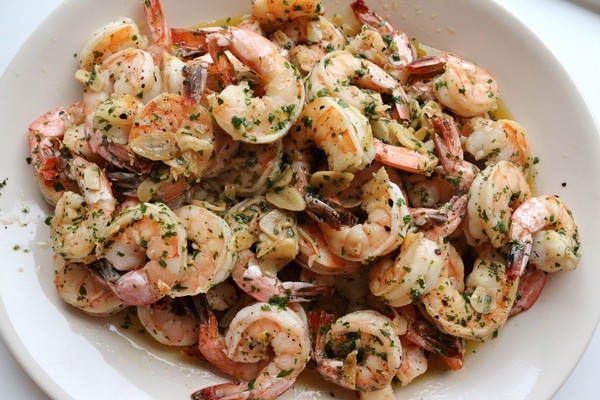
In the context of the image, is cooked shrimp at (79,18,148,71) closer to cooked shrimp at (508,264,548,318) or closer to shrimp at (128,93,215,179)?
shrimp at (128,93,215,179)

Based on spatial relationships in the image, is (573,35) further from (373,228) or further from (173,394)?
(173,394)

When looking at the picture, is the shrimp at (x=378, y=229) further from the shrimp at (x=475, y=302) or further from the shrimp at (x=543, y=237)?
the shrimp at (x=543, y=237)

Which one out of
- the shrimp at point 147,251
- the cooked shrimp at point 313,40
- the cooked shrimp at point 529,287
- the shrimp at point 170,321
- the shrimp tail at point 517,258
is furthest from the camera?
the cooked shrimp at point 313,40

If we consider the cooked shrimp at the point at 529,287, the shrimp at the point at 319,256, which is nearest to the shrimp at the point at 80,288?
the shrimp at the point at 319,256

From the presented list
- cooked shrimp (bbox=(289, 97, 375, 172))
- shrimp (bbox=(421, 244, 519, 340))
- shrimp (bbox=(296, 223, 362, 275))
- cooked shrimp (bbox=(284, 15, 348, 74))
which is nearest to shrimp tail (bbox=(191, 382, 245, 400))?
shrimp (bbox=(296, 223, 362, 275))

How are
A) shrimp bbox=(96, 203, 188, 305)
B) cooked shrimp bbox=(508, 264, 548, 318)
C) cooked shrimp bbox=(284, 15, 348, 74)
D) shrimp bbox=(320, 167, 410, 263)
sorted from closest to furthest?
shrimp bbox=(96, 203, 188, 305), shrimp bbox=(320, 167, 410, 263), cooked shrimp bbox=(508, 264, 548, 318), cooked shrimp bbox=(284, 15, 348, 74)

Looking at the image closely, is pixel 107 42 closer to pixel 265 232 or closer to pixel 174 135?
pixel 174 135
